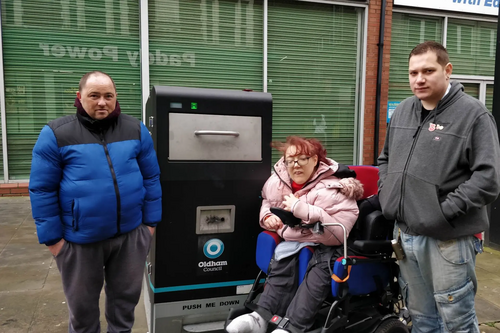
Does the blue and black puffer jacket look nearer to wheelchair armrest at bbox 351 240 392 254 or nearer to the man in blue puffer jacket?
the man in blue puffer jacket

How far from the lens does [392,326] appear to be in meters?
2.50

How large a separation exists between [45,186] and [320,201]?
153 centimetres

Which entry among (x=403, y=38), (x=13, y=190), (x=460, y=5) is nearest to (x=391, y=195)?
(x=13, y=190)

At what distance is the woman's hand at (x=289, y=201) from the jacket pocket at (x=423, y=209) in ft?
2.01

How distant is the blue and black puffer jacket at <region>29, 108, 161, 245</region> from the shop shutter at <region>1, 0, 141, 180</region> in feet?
15.1

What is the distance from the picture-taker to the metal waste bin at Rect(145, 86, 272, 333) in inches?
102

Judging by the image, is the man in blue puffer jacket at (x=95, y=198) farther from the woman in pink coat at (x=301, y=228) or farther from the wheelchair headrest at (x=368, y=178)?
the wheelchair headrest at (x=368, y=178)

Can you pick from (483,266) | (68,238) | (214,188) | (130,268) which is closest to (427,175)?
(214,188)

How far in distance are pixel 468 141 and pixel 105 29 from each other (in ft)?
19.3

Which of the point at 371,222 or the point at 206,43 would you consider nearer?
the point at 371,222

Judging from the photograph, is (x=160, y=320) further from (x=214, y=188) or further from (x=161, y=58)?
(x=161, y=58)

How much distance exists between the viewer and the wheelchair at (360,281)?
90.5 inches

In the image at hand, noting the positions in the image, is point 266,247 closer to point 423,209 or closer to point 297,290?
point 297,290

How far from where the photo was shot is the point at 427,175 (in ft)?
6.86
